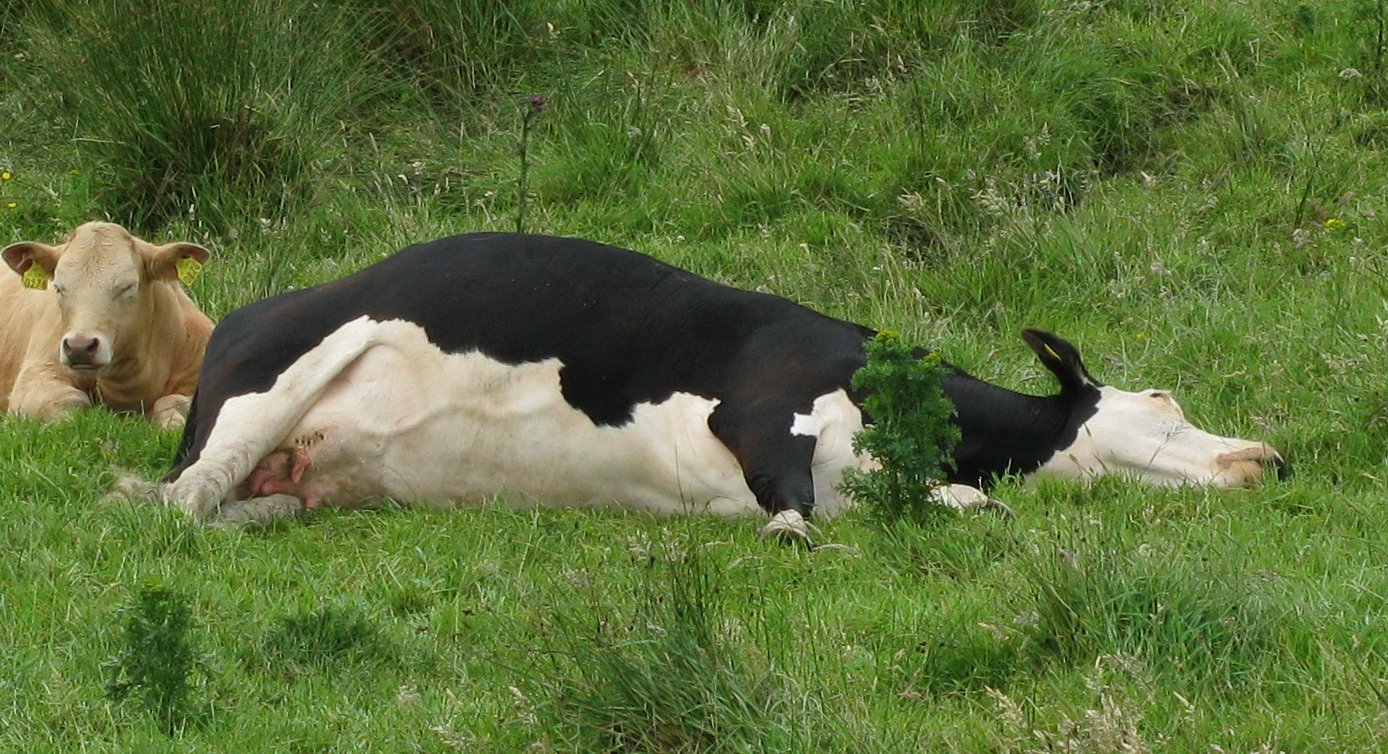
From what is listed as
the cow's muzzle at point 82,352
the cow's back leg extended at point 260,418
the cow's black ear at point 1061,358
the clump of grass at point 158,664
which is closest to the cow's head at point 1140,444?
the cow's black ear at point 1061,358

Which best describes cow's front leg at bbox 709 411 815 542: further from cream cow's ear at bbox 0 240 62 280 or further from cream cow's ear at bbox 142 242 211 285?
cream cow's ear at bbox 0 240 62 280

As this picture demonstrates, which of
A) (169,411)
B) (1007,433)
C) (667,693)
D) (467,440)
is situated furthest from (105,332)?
(667,693)

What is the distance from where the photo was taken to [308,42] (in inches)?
460

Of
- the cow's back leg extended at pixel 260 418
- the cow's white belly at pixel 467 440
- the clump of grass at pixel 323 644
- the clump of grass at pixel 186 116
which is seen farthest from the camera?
the clump of grass at pixel 186 116

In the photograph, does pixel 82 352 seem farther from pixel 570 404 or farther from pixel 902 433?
pixel 902 433

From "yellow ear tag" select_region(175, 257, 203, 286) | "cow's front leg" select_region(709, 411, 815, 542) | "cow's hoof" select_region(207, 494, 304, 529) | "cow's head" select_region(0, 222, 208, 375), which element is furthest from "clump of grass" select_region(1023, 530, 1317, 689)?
"yellow ear tag" select_region(175, 257, 203, 286)

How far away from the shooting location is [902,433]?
612cm

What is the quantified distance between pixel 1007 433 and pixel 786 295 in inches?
95.2

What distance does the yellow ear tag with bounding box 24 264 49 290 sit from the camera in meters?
8.88

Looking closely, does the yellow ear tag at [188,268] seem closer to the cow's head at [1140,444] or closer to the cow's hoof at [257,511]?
the cow's hoof at [257,511]

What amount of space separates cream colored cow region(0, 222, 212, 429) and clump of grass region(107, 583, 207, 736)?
3806 millimetres

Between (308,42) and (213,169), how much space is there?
1.33 metres

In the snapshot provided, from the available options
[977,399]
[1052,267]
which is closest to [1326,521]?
[977,399]

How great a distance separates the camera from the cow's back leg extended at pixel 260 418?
23.0 feet
